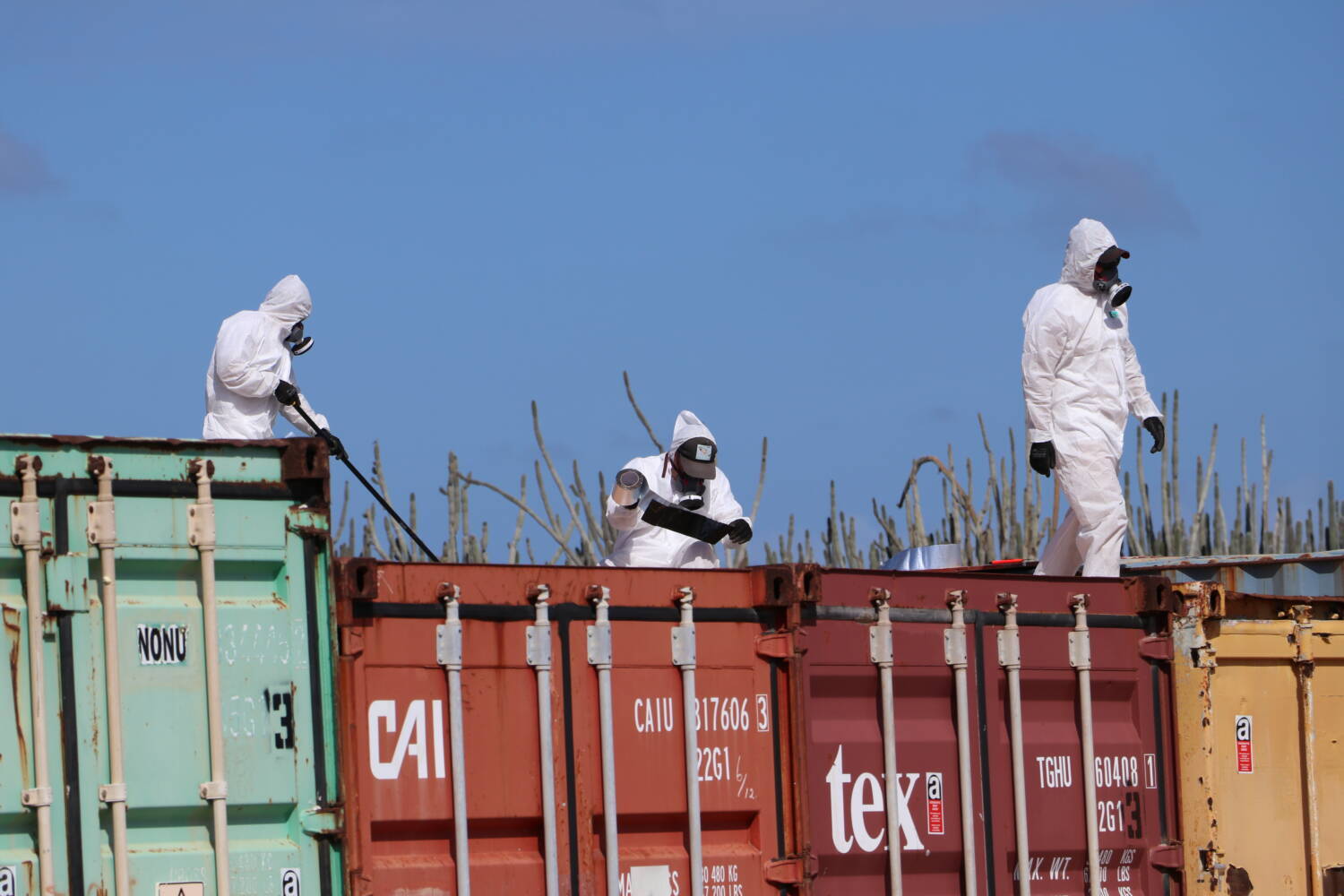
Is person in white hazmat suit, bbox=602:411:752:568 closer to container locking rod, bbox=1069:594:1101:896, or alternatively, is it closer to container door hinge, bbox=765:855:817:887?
container locking rod, bbox=1069:594:1101:896

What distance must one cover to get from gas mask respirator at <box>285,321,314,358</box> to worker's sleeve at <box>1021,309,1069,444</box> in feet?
10.3

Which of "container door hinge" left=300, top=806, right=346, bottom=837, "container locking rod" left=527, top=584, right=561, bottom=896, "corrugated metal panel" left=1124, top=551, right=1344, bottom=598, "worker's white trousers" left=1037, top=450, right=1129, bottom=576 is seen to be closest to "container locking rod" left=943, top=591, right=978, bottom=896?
"container locking rod" left=527, top=584, right=561, bottom=896

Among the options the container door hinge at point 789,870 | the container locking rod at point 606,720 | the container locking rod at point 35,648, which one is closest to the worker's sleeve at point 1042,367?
the container door hinge at point 789,870

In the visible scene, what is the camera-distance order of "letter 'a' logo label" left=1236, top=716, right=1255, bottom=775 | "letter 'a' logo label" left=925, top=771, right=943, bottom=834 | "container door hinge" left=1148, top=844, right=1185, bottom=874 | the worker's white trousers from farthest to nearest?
1. the worker's white trousers
2. "letter 'a' logo label" left=1236, top=716, right=1255, bottom=775
3. "container door hinge" left=1148, top=844, right=1185, bottom=874
4. "letter 'a' logo label" left=925, top=771, right=943, bottom=834

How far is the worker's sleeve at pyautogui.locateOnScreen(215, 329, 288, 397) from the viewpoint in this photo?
28.2 feet

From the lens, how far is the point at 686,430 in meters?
8.09

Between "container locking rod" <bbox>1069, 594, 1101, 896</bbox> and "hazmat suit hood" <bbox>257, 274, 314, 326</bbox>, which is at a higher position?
"hazmat suit hood" <bbox>257, 274, 314, 326</bbox>

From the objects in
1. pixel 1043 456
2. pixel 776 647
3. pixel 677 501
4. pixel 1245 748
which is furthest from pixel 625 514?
pixel 1245 748

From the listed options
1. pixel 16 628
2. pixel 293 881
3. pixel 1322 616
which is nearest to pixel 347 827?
pixel 293 881

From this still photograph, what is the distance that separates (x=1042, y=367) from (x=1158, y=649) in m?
1.85

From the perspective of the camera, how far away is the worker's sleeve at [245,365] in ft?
28.2

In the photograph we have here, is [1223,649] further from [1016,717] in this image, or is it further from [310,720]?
[310,720]

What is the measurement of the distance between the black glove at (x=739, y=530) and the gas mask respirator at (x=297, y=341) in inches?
84.0

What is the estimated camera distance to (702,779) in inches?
246
